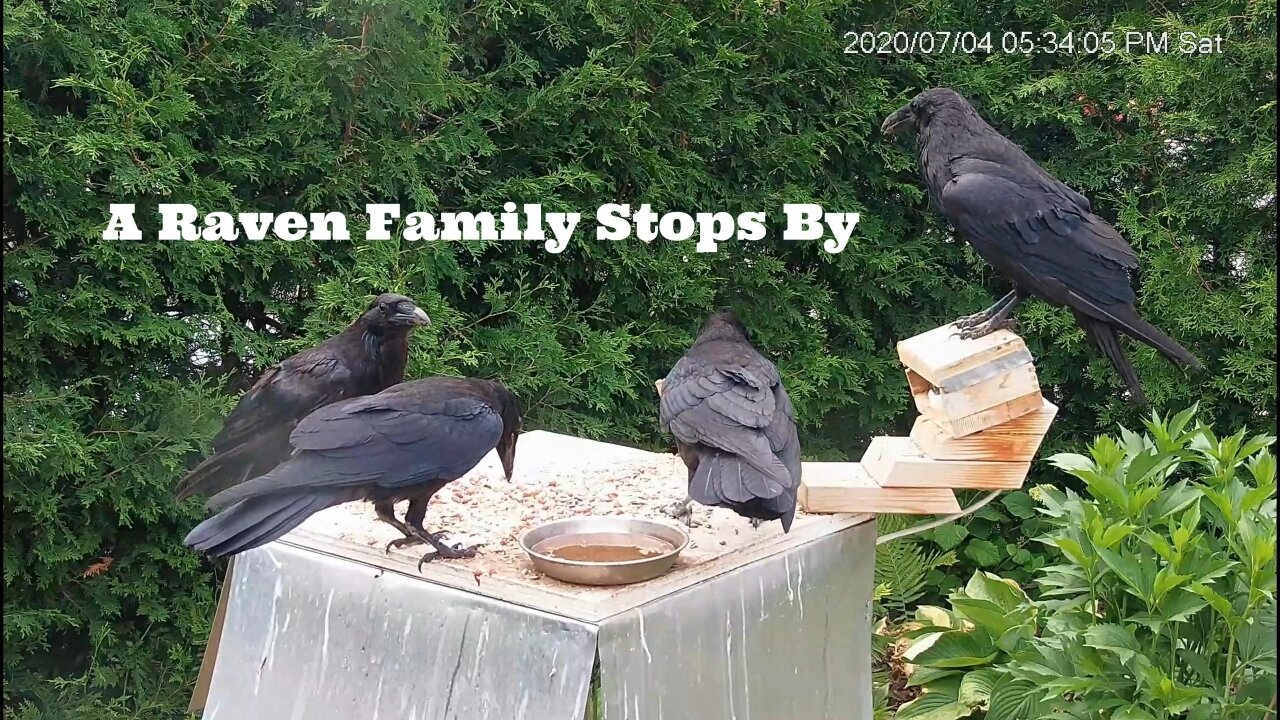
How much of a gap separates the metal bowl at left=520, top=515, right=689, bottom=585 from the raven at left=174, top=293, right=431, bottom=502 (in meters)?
0.60

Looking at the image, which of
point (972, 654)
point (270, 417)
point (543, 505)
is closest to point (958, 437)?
point (543, 505)

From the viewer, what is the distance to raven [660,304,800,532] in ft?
5.84

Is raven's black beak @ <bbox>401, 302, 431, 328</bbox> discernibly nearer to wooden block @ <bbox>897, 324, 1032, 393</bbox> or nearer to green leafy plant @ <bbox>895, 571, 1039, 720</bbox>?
wooden block @ <bbox>897, 324, 1032, 393</bbox>

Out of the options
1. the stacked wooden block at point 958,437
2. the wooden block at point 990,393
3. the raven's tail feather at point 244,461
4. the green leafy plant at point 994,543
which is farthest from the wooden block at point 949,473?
the green leafy plant at point 994,543

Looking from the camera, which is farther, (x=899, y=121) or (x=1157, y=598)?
(x=899, y=121)

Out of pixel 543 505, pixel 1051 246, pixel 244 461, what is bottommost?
pixel 543 505

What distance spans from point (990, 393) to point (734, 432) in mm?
577

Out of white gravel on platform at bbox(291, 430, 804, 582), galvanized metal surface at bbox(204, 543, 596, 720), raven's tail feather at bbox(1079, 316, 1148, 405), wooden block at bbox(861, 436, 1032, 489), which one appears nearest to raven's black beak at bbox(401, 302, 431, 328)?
white gravel on platform at bbox(291, 430, 804, 582)

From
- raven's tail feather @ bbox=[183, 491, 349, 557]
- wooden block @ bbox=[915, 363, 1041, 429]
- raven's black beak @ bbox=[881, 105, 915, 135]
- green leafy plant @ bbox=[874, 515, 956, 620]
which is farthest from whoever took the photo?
green leafy plant @ bbox=[874, 515, 956, 620]

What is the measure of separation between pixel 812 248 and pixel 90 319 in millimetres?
2466

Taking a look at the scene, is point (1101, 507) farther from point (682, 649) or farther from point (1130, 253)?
point (682, 649)

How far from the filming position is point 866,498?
2.17m

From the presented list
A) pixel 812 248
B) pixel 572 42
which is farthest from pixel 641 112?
pixel 812 248

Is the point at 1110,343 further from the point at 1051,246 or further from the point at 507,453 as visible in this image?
the point at 507,453
